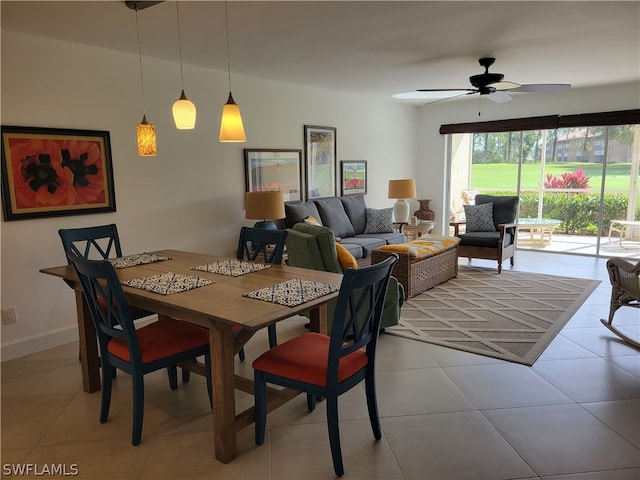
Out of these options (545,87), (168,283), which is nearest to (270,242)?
(168,283)

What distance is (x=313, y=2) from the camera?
2.71m

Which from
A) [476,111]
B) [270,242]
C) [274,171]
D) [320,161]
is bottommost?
[270,242]

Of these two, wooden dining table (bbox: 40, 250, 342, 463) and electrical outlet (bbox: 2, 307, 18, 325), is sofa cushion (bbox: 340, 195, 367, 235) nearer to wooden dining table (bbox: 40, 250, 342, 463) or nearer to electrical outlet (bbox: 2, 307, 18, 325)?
wooden dining table (bbox: 40, 250, 342, 463)

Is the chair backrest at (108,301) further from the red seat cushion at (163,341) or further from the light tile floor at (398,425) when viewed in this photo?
the light tile floor at (398,425)

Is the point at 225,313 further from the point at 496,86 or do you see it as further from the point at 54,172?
the point at 496,86

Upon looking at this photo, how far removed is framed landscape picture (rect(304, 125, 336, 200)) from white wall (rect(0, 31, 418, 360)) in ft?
0.47

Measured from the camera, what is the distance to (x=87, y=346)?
2820mm

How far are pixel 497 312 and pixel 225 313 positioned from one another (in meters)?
3.18

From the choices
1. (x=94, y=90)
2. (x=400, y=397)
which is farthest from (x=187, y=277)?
(x=94, y=90)

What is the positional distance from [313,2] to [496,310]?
320 cm

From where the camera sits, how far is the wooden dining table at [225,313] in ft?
6.48

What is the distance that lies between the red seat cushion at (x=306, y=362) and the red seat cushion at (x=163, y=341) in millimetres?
433

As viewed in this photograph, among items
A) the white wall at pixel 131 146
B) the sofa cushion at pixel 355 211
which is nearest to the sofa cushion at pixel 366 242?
the sofa cushion at pixel 355 211


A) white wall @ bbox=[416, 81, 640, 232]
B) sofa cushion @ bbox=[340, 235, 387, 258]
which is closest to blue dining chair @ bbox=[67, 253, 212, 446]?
sofa cushion @ bbox=[340, 235, 387, 258]
